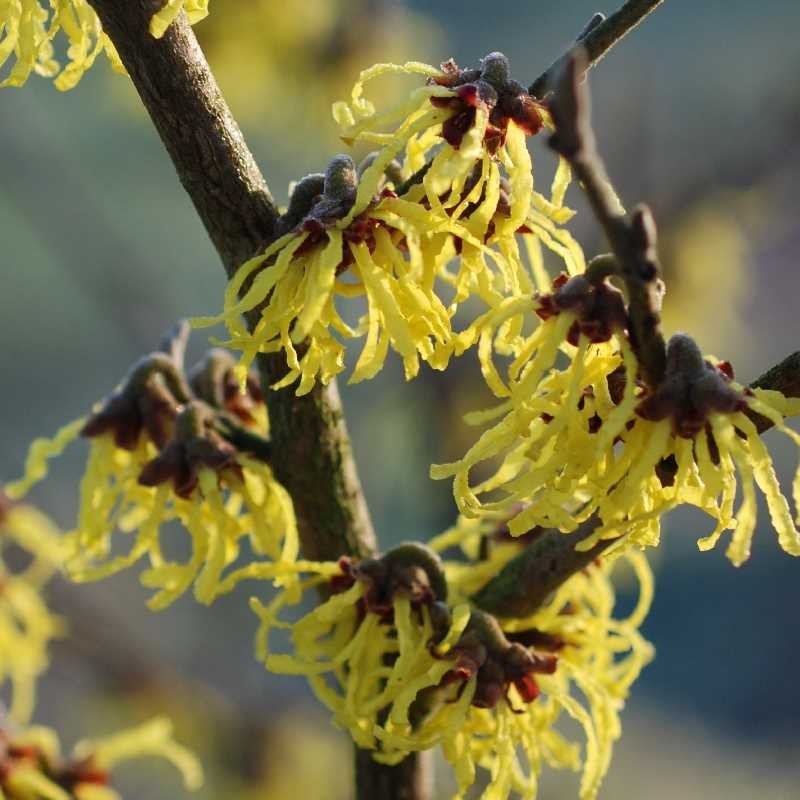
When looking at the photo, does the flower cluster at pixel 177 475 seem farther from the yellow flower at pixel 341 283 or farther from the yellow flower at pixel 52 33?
the yellow flower at pixel 52 33

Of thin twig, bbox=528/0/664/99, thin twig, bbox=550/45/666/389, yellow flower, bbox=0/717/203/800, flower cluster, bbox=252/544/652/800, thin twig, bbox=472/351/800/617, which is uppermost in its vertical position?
thin twig, bbox=528/0/664/99

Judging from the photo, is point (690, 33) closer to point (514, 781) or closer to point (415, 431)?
point (415, 431)

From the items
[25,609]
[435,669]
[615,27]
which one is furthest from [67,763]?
[615,27]

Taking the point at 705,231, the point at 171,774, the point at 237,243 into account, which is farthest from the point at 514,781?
the point at 171,774

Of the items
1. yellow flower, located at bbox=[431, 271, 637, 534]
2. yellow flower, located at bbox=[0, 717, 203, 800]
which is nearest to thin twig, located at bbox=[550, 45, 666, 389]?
yellow flower, located at bbox=[431, 271, 637, 534]

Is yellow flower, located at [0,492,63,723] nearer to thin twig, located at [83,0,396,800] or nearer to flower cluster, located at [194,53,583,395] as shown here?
thin twig, located at [83,0,396,800]

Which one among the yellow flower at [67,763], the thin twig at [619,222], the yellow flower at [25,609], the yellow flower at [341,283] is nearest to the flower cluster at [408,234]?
the yellow flower at [341,283]
